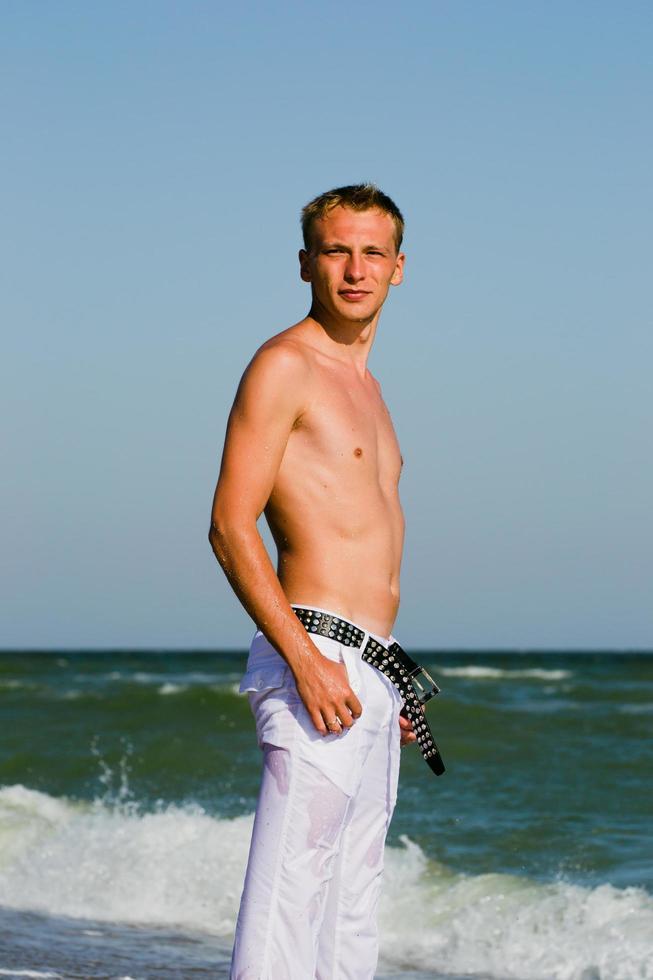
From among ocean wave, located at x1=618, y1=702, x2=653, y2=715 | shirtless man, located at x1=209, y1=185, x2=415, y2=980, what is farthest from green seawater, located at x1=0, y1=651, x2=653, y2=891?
shirtless man, located at x1=209, y1=185, x2=415, y2=980

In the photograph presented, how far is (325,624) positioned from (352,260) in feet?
2.63

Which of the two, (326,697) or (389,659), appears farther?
(389,659)

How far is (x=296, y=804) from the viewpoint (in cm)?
301

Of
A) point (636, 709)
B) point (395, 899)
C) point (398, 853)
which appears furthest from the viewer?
point (636, 709)

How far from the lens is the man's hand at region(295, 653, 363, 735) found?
2965 millimetres

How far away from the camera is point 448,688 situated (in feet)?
85.0

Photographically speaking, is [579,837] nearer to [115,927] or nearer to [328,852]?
[115,927]

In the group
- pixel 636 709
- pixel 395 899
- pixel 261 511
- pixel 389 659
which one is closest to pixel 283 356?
pixel 261 511

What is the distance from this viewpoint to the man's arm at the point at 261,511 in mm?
2971

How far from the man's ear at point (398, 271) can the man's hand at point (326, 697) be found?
0.92 meters

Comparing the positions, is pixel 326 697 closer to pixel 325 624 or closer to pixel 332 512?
pixel 325 624

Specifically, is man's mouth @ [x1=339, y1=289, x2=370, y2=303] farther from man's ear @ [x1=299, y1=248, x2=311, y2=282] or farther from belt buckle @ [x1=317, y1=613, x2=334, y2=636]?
belt buckle @ [x1=317, y1=613, x2=334, y2=636]

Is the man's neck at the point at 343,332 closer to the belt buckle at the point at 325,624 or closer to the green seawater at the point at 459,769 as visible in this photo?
the belt buckle at the point at 325,624

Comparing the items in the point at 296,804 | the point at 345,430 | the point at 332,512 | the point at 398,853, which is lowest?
the point at 398,853
